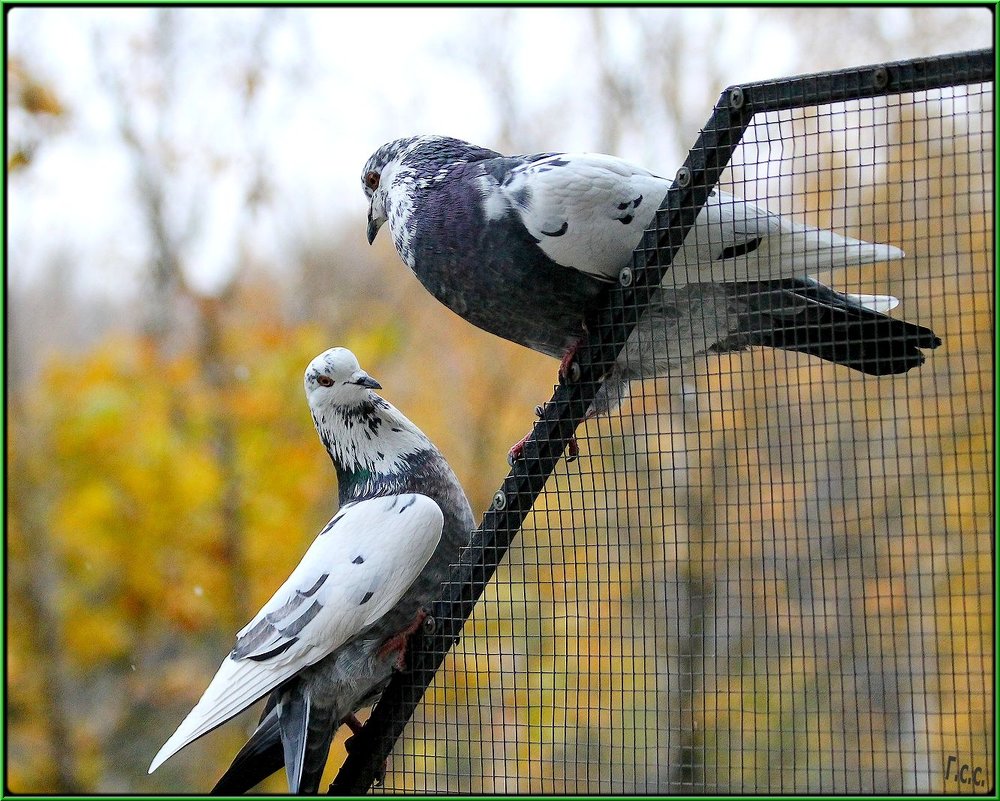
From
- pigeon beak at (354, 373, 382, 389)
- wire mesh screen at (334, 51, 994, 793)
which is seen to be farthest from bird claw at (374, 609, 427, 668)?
wire mesh screen at (334, 51, 994, 793)

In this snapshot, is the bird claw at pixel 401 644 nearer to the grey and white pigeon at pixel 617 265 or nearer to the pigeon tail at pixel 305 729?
the pigeon tail at pixel 305 729

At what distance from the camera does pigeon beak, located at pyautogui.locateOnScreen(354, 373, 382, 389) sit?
1.86 m

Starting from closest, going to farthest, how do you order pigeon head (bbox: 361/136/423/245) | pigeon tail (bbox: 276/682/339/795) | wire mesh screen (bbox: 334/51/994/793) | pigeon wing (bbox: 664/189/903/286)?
1. pigeon wing (bbox: 664/189/903/286)
2. pigeon tail (bbox: 276/682/339/795)
3. pigeon head (bbox: 361/136/423/245)
4. wire mesh screen (bbox: 334/51/994/793)

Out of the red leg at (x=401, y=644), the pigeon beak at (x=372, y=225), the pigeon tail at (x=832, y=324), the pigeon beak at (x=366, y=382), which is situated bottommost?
the red leg at (x=401, y=644)

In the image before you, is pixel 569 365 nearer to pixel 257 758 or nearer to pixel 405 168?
pixel 405 168

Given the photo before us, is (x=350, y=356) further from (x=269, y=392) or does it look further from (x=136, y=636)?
(x=136, y=636)

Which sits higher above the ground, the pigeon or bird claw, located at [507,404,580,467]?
bird claw, located at [507,404,580,467]

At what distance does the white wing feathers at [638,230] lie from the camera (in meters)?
→ 1.54

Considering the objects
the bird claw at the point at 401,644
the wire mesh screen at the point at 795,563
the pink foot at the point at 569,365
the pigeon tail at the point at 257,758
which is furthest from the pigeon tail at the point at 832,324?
the pigeon tail at the point at 257,758

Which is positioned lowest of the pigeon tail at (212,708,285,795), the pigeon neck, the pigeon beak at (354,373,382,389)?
the pigeon tail at (212,708,285,795)

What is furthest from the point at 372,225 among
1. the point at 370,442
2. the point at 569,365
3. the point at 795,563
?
the point at 795,563

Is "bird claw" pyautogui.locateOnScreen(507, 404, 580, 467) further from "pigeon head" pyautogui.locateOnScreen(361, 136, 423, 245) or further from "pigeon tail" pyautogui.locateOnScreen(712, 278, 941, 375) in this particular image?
"pigeon head" pyautogui.locateOnScreen(361, 136, 423, 245)

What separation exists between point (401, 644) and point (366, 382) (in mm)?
509

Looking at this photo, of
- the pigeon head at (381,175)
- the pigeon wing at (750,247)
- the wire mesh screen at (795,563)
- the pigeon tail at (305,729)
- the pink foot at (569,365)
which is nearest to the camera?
the pigeon wing at (750,247)
